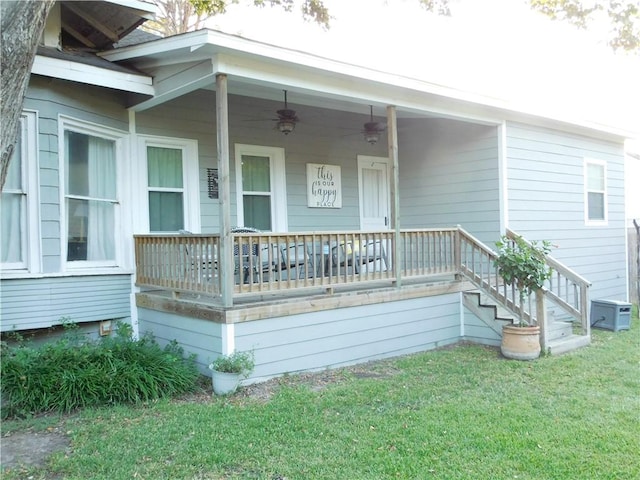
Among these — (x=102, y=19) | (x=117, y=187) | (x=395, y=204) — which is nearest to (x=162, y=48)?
(x=102, y=19)

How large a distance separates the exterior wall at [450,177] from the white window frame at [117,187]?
4909mm

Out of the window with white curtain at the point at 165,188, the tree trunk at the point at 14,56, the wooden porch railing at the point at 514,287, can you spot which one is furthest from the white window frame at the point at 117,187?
the wooden porch railing at the point at 514,287

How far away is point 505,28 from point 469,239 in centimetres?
1430

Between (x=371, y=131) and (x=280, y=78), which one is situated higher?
(x=280, y=78)

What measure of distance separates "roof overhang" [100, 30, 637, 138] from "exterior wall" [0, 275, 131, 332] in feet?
7.15

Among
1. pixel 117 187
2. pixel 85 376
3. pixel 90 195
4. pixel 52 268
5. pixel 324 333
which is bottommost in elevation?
pixel 85 376

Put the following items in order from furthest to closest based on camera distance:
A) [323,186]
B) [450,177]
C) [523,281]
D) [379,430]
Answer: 1. [450,177]
2. [323,186]
3. [523,281]
4. [379,430]

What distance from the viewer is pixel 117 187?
6.18 metres

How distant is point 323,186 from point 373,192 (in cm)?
117

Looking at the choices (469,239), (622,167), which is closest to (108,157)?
(469,239)

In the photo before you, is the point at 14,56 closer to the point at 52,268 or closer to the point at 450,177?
the point at 52,268

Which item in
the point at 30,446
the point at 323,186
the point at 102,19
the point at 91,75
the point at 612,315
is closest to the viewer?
the point at 30,446

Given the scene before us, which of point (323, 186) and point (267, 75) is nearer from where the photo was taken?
point (267, 75)

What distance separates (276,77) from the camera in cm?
537
